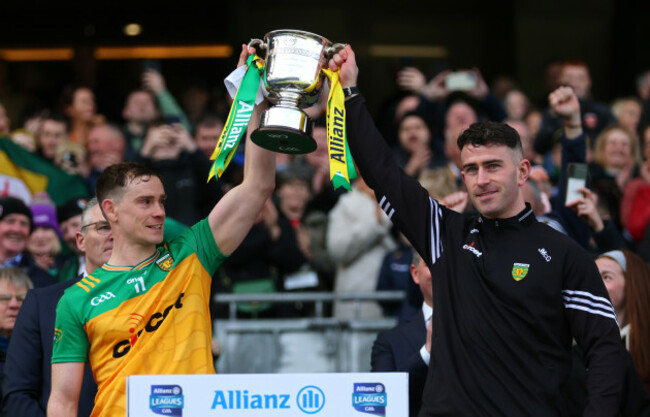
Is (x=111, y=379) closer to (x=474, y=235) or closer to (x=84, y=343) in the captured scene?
(x=84, y=343)

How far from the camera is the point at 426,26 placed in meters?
14.8

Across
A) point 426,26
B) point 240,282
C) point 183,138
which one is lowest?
point 240,282

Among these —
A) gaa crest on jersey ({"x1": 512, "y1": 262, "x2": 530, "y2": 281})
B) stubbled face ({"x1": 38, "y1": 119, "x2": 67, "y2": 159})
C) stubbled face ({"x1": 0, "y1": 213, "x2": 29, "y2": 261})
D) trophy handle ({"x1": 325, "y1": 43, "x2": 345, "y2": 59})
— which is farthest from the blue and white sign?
stubbled face ({"x1": 38, "y1": 119, "x2": 67, "y2": 159})

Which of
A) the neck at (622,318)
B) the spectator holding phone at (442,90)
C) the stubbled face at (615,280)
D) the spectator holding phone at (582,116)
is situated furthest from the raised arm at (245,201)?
the spectator holding phone at (442,90)

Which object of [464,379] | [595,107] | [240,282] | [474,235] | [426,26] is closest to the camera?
[464,379]

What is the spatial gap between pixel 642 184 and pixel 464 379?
16.4ft

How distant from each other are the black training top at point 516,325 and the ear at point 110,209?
1560mm

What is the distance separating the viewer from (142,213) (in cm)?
498

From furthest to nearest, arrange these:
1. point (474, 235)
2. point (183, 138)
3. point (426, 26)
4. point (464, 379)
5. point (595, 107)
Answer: point (426, 26)
point (595, 107)
point (183, 138)
point (474, 235)
point (464, 379)

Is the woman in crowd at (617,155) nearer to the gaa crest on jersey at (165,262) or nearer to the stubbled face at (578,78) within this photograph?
the stubbled face at (578,78)

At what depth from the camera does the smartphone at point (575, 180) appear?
6.67 metres

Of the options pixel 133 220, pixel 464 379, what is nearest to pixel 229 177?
pixel 133 220

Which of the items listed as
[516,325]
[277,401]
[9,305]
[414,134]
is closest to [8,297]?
[9,305]

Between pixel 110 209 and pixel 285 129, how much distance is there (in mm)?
1067
